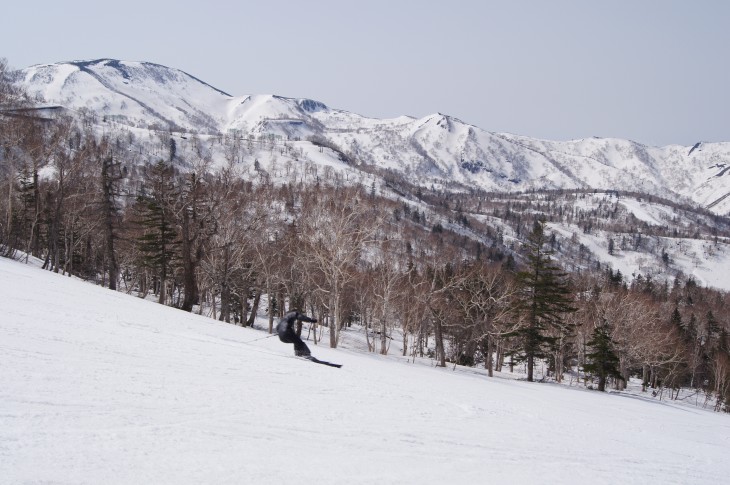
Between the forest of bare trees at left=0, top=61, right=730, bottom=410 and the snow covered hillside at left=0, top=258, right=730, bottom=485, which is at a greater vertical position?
the forest of bare trees at left=0, top=61, right=730, bottom=410

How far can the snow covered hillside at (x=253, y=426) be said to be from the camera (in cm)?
444

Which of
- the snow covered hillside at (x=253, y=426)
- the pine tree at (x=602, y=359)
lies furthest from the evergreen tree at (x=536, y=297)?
the snow covered hillside at (x=253, y=426)

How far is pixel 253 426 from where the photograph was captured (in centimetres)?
592

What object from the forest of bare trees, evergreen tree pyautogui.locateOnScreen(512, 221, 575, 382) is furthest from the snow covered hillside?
evergreen tree pyautogui.locateOnScreen(512, 221, 575, 382)

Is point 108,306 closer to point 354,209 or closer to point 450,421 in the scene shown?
point 450,421

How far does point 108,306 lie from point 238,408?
9.80m

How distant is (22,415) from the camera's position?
4730mm

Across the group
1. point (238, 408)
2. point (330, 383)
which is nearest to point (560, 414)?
point (330, 383)

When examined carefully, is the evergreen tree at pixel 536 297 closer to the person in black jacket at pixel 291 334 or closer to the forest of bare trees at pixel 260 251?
the forest of bare trees at pixel 260 251

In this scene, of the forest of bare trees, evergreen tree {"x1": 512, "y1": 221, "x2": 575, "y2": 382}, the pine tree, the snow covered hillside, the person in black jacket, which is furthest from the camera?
the pine tree

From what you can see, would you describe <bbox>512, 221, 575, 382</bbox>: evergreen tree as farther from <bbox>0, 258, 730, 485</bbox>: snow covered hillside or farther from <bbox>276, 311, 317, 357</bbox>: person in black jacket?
<bbox>276, 311, 317, 357</bbox>: person in black jacket

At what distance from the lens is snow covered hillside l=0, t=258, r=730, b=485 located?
4.44 m

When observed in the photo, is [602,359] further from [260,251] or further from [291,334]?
[291,334]

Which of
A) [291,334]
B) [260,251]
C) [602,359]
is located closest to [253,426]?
[291,334]
